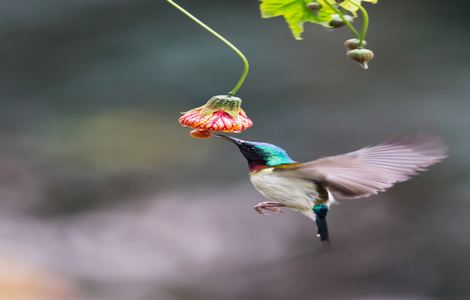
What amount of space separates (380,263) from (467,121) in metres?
1.29

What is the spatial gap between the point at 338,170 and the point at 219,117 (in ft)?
0.70

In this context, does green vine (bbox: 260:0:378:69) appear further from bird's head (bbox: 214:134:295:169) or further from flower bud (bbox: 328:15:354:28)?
bird's head (bbox: 214:134:295:169)

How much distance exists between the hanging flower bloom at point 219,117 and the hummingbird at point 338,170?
26 mm

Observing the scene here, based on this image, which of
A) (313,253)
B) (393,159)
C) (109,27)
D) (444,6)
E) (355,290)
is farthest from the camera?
(109,27)

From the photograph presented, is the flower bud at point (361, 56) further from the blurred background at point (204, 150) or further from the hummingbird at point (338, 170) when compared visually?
the blurred background at point (204, 150)

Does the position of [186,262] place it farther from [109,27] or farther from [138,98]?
[109,27]

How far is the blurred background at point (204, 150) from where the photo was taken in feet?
15.5

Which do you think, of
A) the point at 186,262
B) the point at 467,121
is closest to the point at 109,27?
the point at 186,262

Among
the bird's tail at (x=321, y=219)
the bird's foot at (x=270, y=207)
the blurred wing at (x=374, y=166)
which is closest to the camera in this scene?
the blurred wing at (x=374, y=166)

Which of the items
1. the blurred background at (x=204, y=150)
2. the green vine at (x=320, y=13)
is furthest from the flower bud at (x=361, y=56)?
the blurred background at (x=204, y=150)

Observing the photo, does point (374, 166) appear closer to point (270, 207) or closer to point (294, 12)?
point (270, 207)

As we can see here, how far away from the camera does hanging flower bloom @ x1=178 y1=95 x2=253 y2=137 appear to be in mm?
1258

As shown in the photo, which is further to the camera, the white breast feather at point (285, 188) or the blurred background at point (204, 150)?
the blurred background at point (204, 150)

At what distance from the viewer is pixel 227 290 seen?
4688mm
